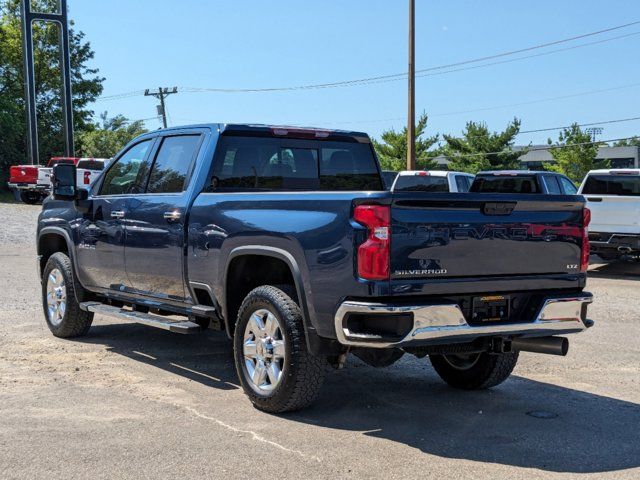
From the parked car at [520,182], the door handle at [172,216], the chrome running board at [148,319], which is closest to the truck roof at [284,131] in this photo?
the door handle at [172,216]

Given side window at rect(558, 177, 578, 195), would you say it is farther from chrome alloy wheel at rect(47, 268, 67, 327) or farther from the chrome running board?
the chrome running board

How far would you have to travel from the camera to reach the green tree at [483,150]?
2992 inches

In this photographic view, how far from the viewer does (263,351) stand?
18.5 feet

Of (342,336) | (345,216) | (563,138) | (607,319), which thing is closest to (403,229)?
(345,216)

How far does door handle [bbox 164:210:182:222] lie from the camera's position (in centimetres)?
645

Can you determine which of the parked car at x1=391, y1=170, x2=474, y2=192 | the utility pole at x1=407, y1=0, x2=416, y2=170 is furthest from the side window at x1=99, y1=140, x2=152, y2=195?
the utility pole at x1=407, y1=0, x2=416, y2=170

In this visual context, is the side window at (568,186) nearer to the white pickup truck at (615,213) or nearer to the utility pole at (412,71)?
the white pickup truck at (615,213)

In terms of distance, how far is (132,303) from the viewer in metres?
7.32

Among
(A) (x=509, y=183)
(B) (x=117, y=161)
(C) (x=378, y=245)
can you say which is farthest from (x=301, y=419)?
(A) (x=509, y=183)

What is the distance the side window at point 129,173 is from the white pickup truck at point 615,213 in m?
10.00

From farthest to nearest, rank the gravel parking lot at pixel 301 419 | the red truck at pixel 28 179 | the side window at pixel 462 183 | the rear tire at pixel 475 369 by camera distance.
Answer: the red truck at pixel 28 179 < the side window at pixel 462 183 < the rear tire at pixel 475 369 < the gravel parking lot at pixel 301 419

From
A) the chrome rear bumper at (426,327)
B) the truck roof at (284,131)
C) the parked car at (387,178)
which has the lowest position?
the chrome rear bumper at (426,327)

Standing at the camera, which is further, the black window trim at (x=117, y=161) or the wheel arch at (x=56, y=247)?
the wheel arch at (x=56, y=247)

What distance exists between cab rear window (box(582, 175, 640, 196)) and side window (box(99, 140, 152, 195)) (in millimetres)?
10728
